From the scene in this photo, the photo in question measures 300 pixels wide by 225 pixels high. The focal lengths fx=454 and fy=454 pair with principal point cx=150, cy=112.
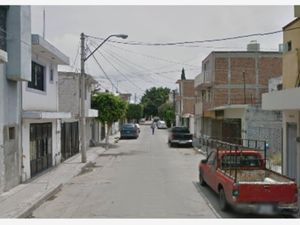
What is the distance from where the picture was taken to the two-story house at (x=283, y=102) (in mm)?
15258

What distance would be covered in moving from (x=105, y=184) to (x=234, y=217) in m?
6.84

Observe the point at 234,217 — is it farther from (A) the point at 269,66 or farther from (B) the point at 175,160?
(A) the point at 269,66

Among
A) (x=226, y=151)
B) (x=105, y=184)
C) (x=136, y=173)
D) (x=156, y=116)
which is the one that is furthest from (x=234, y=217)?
(x=156, y=116)

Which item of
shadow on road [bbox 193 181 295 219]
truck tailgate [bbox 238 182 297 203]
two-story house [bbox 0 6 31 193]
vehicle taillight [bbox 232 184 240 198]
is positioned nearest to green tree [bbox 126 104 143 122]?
two-story house [bbox 0 6 31 193]

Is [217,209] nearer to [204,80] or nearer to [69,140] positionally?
[69,140]

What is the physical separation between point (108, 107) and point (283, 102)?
23.2 metres

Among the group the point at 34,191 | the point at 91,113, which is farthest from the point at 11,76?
the point at 91,113

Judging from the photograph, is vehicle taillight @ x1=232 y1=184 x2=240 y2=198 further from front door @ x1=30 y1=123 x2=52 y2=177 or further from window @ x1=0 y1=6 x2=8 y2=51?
front door @ x1=30 y1=123 x2=52 y2=177

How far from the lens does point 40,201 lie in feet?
41.3

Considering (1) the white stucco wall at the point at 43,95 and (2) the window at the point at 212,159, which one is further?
(1) the white stucco wall at the point at 43,95

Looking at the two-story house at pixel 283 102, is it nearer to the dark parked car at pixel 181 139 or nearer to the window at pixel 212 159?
the window at pixel 212 159

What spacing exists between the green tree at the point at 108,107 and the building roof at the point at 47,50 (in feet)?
47.7

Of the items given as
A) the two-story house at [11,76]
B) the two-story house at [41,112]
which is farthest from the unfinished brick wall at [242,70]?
the two-story house at [11,76]

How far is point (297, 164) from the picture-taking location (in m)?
15.3
